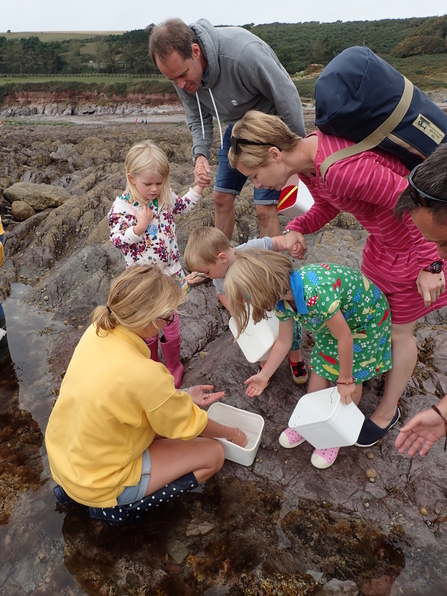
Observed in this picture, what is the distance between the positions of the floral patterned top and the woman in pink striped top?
3.25 ft

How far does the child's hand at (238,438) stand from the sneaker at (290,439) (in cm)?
23

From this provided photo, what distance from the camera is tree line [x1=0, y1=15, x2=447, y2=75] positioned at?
182 ft

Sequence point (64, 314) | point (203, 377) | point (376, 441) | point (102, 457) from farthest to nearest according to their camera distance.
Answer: point (64, 314), point (203, 377), point (376, 441), point (102, 457)

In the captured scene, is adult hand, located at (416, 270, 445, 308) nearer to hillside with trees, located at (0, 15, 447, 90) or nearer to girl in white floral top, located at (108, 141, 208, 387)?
girl in white floral top, located at (108, 141, 208, 387)

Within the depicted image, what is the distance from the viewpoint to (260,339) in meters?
2.85

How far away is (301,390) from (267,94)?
223 cm

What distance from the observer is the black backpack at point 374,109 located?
1.75 m

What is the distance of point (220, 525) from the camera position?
2225 millimetres

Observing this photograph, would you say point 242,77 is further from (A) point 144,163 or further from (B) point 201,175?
(A) point 144,163

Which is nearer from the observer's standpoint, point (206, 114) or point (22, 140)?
point (206, 114)

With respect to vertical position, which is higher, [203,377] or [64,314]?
[203,377]

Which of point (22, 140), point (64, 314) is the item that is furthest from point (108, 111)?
point (64, 314)

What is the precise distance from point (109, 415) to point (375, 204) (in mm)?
1648

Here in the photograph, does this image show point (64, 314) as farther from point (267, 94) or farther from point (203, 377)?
point (267, 94)
